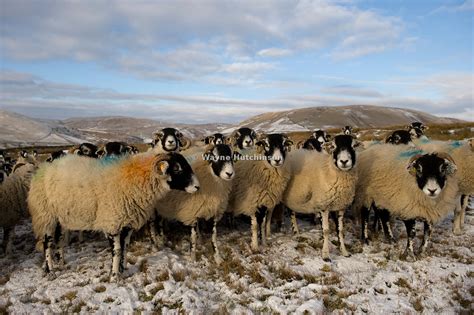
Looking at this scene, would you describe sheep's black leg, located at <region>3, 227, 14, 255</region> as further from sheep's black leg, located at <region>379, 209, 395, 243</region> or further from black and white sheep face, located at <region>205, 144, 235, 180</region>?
sheep's black leg, located at <region>379, 209, 395, 243</region>

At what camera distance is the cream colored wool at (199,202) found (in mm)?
7832

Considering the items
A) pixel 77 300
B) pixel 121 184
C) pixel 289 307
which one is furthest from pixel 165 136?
pixel 289 307

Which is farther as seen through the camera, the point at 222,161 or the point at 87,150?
the point at 87,150

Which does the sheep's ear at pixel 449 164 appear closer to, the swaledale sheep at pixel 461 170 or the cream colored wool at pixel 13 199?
the swaledale sheep at pixel 461 170

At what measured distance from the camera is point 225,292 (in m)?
6.34

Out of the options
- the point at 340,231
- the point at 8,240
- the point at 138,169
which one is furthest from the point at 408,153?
the point at 8,240

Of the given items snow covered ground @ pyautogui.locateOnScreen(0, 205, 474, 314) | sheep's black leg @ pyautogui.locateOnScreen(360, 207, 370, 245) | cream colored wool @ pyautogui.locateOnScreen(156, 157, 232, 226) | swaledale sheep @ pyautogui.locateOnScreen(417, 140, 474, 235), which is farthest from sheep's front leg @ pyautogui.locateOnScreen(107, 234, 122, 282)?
swaledale sheep @ pyautogui.locateOnScreen(417, 140, 474, 235)

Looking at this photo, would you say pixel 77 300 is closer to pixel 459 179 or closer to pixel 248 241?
pixel 248 241

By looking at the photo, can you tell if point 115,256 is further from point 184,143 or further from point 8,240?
point 184,143

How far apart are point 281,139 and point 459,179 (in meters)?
5.48

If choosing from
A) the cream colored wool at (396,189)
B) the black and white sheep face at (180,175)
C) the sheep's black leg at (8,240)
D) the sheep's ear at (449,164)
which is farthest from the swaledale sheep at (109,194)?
the sheep's ear at (449,164)

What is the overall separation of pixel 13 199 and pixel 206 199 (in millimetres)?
5171

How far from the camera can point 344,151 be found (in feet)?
25.1

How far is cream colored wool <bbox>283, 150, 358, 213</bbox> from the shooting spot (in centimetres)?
806
